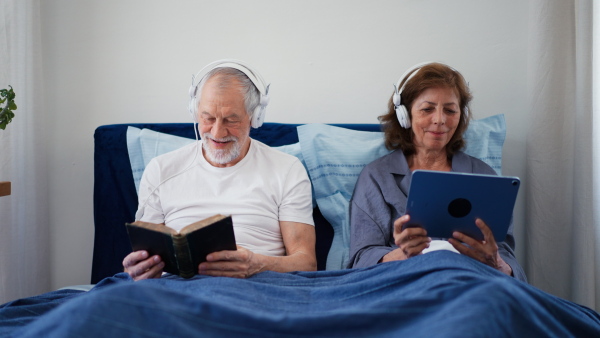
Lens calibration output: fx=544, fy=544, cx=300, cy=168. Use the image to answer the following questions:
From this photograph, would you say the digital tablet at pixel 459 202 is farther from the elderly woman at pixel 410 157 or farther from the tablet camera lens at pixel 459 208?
the elderly woman at pixel 410 157

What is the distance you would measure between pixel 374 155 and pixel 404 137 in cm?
12

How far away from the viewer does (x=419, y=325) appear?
101 centimetres

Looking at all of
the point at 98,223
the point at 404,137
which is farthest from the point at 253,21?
the point at 98,223

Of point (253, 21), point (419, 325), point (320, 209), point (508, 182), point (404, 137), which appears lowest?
point (419, 325)

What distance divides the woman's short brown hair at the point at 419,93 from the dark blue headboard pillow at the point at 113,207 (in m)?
0.39

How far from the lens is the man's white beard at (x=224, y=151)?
1.68 m

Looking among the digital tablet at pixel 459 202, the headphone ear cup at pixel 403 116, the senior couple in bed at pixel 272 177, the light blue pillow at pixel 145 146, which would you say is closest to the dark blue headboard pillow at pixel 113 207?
the light blue pillow at pixel 145 146

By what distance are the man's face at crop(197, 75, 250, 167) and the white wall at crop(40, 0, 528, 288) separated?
1.85ft

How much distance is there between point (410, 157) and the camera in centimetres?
192

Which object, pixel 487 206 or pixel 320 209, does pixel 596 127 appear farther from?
pixel 320 209

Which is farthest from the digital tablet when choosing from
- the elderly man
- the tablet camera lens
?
the elderly man

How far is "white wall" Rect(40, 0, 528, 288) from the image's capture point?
7.20 ft

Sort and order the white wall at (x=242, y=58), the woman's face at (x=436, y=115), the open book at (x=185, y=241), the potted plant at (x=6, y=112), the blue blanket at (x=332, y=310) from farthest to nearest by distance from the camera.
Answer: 1. the white wall at (x=242, y=58)
2. the woman's face at (x=436, y=115)
3. the potted plant at (x=6, y=112)
4. the open book at (x=185, y=241)
5. the blue blanket at (x=332, y=310)

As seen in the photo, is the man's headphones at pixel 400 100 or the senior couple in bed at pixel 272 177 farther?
the man's headphones at pixel 400 100
